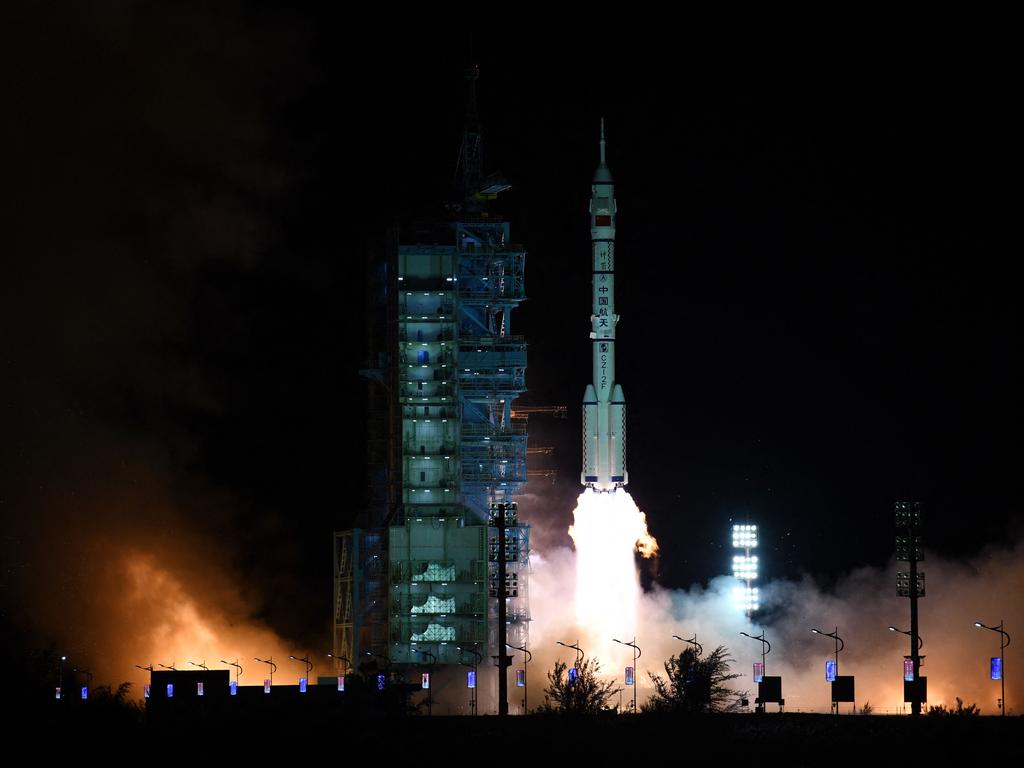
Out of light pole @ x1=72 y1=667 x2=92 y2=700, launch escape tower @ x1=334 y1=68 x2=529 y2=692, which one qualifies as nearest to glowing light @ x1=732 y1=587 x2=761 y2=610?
launch escape tower @ x1=334 y1=68 x2=529 y2=692

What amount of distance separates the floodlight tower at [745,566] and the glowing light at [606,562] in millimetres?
4296

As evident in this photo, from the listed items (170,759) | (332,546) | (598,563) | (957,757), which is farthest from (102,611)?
(957,757)

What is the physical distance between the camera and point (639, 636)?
115750 mm

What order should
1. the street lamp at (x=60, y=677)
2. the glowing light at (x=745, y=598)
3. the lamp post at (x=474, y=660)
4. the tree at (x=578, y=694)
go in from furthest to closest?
1. the glowing light at (x=745, y=598)
2. the lamp post at (x=474, y=660)
3. the street lamp at (x=60, y=677)
4. the tree at (x=578, y=694)

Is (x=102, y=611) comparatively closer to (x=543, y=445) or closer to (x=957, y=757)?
(x=543, y=445)

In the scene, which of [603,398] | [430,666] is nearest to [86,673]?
[430,666]

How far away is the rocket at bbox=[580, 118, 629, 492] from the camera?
11262 centimetres

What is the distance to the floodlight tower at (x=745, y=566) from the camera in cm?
11762

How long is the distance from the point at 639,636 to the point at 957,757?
32.7 metres

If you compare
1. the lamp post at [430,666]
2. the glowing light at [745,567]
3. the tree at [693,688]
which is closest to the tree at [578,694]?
the tree at [693,688]

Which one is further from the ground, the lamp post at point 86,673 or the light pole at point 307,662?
the light pole at point 307,662

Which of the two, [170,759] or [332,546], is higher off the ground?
[332,546]

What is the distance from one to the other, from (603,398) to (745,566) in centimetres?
1096

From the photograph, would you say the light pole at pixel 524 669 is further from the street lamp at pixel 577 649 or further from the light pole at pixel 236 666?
the light pole at pixel 236 666
